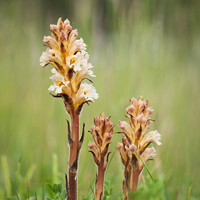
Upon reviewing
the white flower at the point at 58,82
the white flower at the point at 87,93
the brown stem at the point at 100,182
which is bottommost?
the brown stem at the point at 100,182

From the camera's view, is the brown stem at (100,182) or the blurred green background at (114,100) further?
the blurred green background at (114,100)

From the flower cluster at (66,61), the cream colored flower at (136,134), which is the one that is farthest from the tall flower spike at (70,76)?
the cream colored flower at (136,134)

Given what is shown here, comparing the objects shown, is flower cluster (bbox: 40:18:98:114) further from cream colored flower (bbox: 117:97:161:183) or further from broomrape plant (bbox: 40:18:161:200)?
cream colored flower (bbox: 117:97:161:183)

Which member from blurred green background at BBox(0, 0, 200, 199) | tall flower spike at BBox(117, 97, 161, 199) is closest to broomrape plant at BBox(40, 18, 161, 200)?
tall flower spike at BBox(117, 97, 161, 199)

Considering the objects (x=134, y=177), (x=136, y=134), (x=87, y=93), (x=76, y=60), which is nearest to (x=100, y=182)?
(x=134, y=177)

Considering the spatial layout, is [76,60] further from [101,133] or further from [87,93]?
[101,133]

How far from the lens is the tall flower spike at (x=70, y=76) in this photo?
1.16 m

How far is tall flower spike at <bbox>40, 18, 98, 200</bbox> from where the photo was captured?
116 centimetres

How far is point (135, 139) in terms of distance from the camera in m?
1.18

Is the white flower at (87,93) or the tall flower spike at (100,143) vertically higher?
the white flower at (87,93)

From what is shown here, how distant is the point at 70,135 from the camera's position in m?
1.18

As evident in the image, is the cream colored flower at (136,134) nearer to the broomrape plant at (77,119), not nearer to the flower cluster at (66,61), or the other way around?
the broomrape plant at (77,119)

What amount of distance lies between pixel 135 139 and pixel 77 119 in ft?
0.84

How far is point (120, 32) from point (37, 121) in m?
1.28
